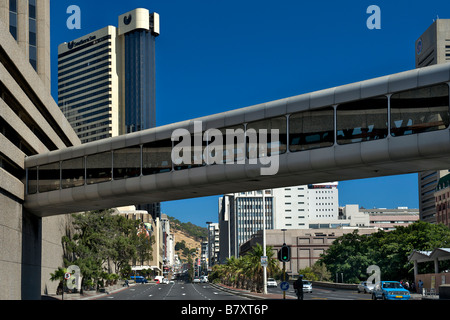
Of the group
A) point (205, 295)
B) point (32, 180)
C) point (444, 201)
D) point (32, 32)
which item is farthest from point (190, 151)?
point (444, 201)

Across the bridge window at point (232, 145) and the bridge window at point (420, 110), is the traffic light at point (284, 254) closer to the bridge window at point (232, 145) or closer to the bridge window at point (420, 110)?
the bridge window at point (232, 145)

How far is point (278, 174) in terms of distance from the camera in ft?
97.1

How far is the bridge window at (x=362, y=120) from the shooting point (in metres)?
25.4

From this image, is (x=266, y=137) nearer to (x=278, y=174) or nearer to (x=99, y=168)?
(x=278, y=174)

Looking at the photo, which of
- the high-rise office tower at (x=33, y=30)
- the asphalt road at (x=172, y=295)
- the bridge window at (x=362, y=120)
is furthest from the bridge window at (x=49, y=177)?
the bridge window at (x=362, y=120)

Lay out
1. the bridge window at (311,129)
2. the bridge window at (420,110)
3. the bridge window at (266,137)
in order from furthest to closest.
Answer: the bridge window at (266,137)
the bridge window at (311,129)
the bridge window at (420,110)

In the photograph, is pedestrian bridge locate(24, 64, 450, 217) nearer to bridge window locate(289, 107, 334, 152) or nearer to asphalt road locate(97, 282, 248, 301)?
bridge window locate(289, 107, 334, 152)

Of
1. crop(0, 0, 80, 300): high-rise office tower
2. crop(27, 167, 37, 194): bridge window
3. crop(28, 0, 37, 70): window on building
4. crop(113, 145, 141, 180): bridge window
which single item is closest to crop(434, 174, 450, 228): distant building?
crop(0, 0, 80, 300): high-rise office tower

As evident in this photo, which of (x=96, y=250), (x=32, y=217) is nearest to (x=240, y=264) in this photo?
(x=96, y=250)

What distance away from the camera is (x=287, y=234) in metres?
192

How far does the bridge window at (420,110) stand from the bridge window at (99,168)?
17.5 metres

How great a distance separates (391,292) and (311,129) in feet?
60.8
